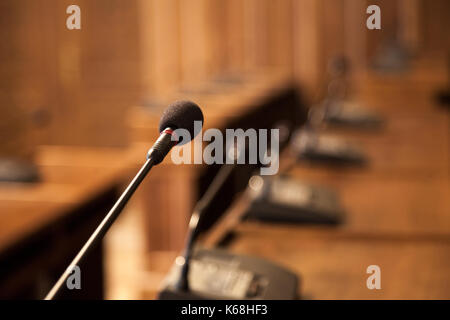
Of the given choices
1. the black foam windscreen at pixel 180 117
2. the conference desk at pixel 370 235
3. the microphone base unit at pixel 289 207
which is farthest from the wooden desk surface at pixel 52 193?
the black foam windscreen at pixel 180 117

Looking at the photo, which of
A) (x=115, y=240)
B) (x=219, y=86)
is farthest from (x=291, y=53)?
(x=115, y=240)

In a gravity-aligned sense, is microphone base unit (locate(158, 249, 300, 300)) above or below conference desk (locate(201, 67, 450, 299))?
above

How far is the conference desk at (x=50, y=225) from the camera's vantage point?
223 cm

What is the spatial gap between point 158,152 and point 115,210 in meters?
0.09

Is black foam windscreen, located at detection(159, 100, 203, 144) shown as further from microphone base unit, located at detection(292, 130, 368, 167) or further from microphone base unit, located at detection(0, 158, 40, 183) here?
microphone base unit, located at detection(0, 158, 40, 183)

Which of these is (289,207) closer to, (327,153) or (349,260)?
(349,260)

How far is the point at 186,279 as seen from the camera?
1.22 metres

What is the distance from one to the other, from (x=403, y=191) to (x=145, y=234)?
178 centimetres

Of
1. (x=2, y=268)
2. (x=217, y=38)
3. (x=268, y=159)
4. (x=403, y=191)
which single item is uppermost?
(x=217, y=38)

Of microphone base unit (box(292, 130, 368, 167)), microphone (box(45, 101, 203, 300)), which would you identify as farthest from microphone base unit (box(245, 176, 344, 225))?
microphone (box(45, 101, 203, 300))

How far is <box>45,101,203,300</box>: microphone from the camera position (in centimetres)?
83

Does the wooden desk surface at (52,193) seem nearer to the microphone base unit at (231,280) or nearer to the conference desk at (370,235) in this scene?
the conference desk at (370,235)

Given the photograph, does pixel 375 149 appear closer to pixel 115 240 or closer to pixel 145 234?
pixel 145 234

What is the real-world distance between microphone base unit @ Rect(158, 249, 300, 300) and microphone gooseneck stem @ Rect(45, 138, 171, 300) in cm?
40
